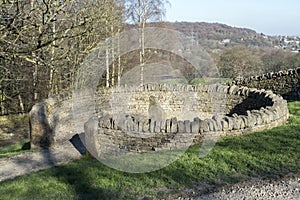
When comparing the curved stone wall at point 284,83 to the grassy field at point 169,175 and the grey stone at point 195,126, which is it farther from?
the grey stone at point 195,126

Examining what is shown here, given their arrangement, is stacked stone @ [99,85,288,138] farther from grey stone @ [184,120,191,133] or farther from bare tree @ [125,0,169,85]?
bare tree @ [125,0,169,85]

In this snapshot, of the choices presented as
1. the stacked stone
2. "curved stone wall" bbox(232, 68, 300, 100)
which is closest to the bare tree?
"curved stone wall" bbox(232, 68, 300, 100)

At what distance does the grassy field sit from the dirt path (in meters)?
0.99

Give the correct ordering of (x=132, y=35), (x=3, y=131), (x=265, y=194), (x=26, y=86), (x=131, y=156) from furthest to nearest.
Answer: (x=132, y=35) → (x=26, y=86) → (x=3, y=131) → (x=131, y=156) → (x=265, y=194)

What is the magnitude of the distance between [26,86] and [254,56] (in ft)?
66.9

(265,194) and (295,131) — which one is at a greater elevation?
(295,131)

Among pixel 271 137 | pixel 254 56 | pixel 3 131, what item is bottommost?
pixel 3 131

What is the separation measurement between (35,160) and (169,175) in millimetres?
4003

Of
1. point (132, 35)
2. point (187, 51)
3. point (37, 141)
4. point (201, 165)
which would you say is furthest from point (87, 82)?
point (201, 165)

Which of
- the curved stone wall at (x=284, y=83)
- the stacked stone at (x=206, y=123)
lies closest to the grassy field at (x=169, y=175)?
the stacked stone at (x=206, y=123)

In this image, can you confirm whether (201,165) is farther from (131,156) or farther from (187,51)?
(187,51)

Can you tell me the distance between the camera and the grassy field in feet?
16.4

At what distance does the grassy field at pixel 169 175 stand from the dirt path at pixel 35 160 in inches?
38.9

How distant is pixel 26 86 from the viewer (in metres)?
16.6
